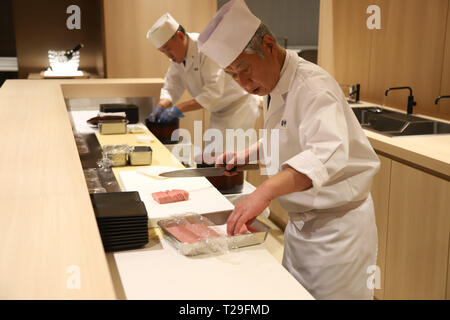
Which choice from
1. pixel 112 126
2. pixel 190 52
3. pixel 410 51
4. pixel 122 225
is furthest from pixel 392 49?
pixel 122 225

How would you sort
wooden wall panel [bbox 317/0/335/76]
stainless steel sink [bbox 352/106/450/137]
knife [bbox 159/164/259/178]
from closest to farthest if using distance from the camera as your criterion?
1. knife [bbox 159/164/259/178]
2. stainless steel sink [bbox 352/106/450/137]
3. wooden wall panel [bbox 317/0/335/76]

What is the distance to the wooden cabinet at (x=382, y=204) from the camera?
2.65 metres

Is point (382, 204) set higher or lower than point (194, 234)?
lower

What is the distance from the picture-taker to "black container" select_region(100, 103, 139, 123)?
3471mm

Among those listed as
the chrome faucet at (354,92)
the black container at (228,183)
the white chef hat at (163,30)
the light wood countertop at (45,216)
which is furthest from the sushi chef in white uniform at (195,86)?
the light wood countertop at (45,216)

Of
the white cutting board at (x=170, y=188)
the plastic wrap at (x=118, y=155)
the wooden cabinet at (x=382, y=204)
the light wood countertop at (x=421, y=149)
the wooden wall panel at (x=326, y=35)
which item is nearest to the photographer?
the white cutting board at (x=170, y=188)

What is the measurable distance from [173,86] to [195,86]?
0.17m

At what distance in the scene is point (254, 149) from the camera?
6.50 ft

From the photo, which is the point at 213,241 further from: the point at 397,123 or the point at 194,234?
the point at 397,123

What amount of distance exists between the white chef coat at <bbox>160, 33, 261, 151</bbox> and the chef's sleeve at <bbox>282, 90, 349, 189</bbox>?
231 cm

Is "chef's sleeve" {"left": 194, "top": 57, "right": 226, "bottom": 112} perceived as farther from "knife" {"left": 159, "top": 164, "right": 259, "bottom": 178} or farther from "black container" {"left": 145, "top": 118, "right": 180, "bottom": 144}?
"knife" {"left": 159, "top": 164, "right": 259, "bottom": 178}

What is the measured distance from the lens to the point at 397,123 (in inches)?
126

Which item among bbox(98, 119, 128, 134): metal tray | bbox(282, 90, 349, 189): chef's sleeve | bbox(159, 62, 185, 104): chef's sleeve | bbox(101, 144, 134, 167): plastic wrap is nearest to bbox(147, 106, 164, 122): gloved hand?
bbox(159, 62, 185, 104): chef's sleeve

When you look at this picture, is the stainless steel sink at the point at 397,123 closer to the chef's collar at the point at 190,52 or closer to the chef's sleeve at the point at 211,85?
the chef's sleeve at the point at 211,85
